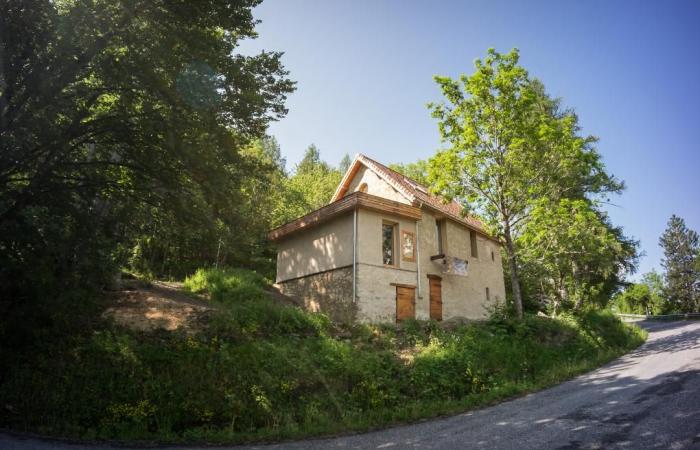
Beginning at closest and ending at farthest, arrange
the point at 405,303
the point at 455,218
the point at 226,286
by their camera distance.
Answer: the point at 405,303 → the point at 226,286 → the point at 455,218

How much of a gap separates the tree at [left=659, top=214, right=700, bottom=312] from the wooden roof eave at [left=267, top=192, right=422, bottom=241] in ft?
179

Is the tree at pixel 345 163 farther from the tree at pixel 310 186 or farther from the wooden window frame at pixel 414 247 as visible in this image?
the wooden window frame at pixel 414 247

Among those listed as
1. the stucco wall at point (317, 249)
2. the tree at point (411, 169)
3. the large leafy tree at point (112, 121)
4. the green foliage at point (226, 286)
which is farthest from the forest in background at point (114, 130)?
the tree at point (411, 169)

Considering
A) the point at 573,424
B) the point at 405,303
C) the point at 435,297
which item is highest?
the point at 435,297

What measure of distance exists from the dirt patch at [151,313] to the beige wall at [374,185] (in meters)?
11.0

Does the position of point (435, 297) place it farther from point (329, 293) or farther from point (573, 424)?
point (573, 424)

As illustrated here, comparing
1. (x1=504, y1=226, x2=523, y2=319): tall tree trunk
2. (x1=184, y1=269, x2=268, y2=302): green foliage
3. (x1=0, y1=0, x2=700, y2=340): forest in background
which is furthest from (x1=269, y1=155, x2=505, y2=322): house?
(x1=0, y1=0, x2=700, y2=340): forest in background

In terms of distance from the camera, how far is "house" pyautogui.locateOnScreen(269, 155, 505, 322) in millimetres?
15938

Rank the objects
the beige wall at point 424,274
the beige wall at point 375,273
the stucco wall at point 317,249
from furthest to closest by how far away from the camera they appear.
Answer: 1. the stucco wall at point 317,249
2. the beige wall at point 424,274
3. the beige wall at point 375,273

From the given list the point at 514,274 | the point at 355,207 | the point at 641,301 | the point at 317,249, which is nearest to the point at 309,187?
the point at 317,249

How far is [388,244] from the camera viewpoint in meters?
17.5

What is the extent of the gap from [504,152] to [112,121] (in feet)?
48.0

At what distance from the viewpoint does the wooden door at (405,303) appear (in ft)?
53.2

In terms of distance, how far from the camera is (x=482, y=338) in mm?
13219
